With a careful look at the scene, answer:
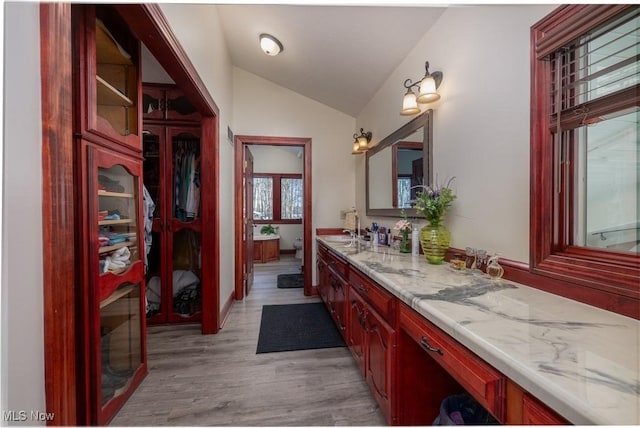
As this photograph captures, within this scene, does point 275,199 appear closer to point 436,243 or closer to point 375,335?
point 436,243

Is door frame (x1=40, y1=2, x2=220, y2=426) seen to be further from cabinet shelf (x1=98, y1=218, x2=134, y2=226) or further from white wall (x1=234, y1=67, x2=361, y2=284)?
white wall (x1=234, y1=67, x2=361, y2=284)

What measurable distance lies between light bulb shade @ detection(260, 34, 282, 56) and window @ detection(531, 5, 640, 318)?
218 cm

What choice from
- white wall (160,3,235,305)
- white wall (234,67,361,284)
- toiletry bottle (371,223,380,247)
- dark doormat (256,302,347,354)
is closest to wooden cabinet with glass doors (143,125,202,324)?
white wall (160,3,235,305)

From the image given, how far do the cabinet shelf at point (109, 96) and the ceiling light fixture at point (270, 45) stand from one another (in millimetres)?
1577

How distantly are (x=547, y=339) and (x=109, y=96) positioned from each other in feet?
7.06

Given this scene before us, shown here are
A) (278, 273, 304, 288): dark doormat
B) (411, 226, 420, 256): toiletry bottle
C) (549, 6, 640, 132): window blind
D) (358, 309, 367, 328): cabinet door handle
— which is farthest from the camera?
(278, 273, 304, 288): dark doormat

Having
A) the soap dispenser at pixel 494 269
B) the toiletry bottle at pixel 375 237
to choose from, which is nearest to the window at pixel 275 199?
the toiletry bottle at pixel 375 237

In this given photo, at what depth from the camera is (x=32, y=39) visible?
25.5 inches

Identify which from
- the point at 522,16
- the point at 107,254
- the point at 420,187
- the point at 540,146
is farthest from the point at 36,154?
the point at 420,187

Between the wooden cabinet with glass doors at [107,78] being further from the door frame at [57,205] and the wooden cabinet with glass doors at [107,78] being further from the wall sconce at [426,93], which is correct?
the wall sconce at [426,93]

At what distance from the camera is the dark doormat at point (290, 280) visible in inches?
152

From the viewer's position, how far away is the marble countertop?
474 mm

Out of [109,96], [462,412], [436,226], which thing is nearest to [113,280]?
[109,96]

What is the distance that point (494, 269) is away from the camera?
124cm
